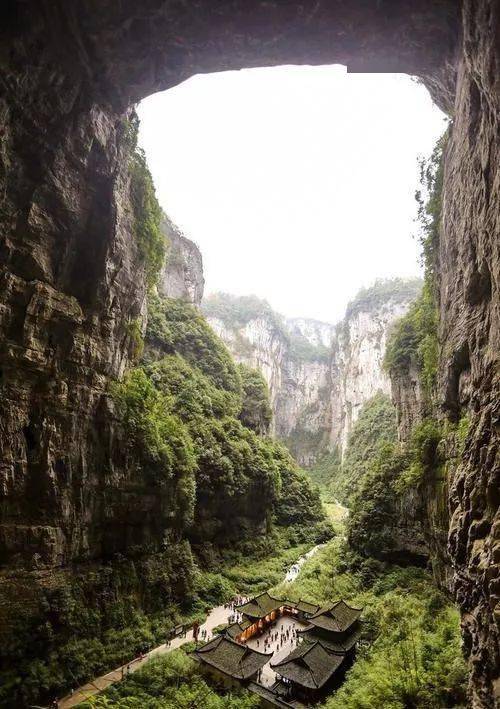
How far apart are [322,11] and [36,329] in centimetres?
1398

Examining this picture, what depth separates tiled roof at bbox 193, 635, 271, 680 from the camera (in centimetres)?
1591

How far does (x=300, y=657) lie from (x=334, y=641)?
8.62ft

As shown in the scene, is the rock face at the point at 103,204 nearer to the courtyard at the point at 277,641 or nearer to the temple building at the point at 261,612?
the temple building at the point at 261,612

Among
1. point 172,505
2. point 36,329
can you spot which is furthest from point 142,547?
point 36,329

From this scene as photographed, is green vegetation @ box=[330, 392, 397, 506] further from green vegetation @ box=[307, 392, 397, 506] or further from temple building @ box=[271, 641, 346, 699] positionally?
temple building @ box=[271, 641, 346, 699]

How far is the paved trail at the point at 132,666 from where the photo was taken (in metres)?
14.0

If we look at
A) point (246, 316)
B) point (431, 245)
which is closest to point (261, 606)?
point (431, 245)

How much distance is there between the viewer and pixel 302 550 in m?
34.9

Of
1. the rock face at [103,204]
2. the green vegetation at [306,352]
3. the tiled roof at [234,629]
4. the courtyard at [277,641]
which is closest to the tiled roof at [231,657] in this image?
the courtyard at [277,641]

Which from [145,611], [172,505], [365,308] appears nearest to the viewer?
[145,611]

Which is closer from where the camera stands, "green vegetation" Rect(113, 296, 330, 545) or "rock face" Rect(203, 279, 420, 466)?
"green vegetation" Rect(113, 296, 330, 545)

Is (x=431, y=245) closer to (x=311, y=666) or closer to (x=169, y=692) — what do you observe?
(x=311, y=666)

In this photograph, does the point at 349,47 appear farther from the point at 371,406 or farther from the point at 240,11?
the point at 371,406

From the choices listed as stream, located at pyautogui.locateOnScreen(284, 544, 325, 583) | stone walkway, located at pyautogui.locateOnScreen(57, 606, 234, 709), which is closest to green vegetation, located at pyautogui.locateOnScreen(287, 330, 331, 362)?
stream, located at pyautogui.locateOnScreen(284, 544, 325, 583)
